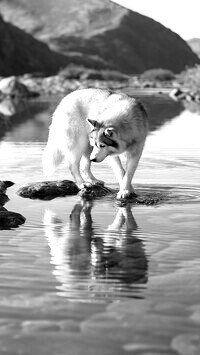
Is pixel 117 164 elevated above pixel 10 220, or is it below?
above

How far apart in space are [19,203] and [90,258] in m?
3.47

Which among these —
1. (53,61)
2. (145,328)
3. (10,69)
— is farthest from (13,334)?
(53,61)

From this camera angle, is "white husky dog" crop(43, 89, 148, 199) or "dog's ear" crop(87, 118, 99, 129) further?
"white husky dog" crop(43, 89, 148, 199)

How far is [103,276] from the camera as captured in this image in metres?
6.21

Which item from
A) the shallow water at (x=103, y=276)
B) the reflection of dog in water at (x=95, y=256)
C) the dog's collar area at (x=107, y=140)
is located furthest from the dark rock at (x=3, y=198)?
the dog's collar area at (x=107, y=140)

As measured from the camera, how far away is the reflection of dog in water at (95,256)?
5887mm

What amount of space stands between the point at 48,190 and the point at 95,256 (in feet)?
13.7

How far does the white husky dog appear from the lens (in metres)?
9.78

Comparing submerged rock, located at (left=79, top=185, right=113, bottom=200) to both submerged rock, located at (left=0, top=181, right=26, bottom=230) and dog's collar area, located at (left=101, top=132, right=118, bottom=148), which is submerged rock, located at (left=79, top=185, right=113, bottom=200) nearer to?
dog's collar area, located at (left=101, top=132, right=118, bottom=148)

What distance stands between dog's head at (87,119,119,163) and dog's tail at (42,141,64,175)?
1611 millimetres

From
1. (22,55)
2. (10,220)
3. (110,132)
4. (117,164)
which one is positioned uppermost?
(110,132)

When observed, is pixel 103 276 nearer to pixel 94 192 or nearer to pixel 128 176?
pixel 128 176

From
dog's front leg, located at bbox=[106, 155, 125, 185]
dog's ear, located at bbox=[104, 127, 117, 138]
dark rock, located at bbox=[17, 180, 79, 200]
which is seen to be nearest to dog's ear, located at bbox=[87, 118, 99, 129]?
dog's ear, located at bbox=[104, 127, 117, 138]

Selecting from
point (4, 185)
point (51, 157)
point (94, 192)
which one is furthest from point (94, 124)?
point (4, 185)
